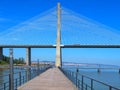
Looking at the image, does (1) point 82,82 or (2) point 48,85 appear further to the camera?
(2) point 48,85

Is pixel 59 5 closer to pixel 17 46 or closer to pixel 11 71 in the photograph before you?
pixel 17 46

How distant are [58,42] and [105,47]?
74.5 ft

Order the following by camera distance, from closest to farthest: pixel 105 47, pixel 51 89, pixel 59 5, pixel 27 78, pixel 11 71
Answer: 1. pixel 11 71
2. pixel 51 89
3. pixel 27 78
4. pixel 59 5
5. pixel 105 47

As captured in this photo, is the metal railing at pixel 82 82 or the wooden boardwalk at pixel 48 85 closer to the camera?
the metal railing at pixel 82 82

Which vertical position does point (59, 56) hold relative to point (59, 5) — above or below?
below

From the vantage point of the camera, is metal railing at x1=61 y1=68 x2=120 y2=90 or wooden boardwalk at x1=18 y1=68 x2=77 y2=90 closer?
metal railing at x1=61 y1=68 x2=120 y2=90

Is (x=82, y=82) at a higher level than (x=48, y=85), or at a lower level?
higher

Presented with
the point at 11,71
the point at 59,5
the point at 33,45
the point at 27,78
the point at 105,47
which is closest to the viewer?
the point at 11,71

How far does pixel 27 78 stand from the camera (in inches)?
834

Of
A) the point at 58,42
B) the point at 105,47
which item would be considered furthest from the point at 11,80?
the point at 105,47

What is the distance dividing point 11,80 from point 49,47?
79.6 m

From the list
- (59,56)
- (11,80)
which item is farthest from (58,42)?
(11,80)

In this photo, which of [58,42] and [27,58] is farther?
[27,58]

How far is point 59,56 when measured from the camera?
6888 centimetres
